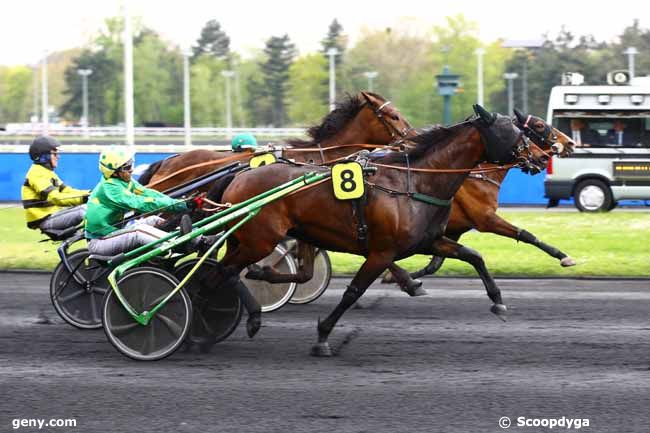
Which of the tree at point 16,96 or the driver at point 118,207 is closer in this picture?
the driver at point 118,207

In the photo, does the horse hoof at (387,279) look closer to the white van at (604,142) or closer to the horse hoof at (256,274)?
the horse hoof at (256,274)

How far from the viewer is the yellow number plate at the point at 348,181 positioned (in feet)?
24.8

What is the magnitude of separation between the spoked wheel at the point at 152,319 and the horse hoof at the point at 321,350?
3.05ft

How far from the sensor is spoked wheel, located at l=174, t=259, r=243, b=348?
306 inches

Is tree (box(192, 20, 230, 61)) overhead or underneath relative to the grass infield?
overhead

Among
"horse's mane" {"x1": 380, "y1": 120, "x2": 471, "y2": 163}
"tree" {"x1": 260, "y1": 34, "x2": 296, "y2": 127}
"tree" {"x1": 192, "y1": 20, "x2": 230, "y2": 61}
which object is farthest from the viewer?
"tree" {"x1": 192, "y1": 20, "x2": 230, "y2": 61}

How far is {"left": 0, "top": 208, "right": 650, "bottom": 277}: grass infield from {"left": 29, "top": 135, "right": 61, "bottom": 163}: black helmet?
1676mm

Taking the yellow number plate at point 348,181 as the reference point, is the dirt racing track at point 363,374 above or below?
below

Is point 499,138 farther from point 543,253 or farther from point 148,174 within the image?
point 543,253

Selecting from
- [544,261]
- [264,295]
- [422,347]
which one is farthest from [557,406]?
[544,261]

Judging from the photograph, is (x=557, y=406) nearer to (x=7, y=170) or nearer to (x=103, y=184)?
(x=103, y=184)

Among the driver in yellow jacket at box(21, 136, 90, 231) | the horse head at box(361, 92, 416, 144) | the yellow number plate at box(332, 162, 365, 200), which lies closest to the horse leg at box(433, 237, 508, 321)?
the yellow number plate at box(332, 162, 365, 200)

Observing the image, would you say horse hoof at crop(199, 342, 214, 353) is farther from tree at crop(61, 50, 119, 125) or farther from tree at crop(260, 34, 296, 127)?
tree at crop(260, 34, 296, 127)

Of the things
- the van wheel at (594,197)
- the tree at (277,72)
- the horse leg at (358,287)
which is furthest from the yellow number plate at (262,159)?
the tree at (277,72)
